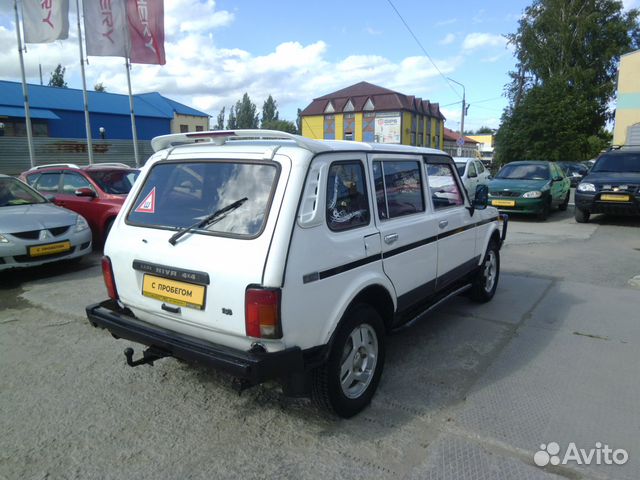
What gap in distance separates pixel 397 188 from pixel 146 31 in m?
14.9

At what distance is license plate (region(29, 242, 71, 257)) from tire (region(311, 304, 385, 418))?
5.16 meters

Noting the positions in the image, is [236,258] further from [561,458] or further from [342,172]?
[561,458]

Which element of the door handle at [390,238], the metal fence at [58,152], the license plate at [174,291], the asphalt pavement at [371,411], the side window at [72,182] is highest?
the metal fence at [58,152]

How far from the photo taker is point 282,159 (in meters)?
2.75

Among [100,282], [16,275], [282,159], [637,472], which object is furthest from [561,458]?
[16,275]

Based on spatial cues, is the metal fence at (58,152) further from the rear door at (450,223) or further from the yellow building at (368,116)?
the yellow building at (368,116)

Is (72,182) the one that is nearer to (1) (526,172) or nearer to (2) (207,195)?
(2) (207,195)

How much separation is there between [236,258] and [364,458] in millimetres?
1374

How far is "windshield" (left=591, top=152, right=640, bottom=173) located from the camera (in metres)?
11.8

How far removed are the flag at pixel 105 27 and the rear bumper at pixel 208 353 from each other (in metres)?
14.5

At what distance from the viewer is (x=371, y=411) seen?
3.15 metres

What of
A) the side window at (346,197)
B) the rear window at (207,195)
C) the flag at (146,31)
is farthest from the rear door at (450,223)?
the flag at (146,31)

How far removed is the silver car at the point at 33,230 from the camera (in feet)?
20.1

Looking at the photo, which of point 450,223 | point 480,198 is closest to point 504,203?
point 480,198
